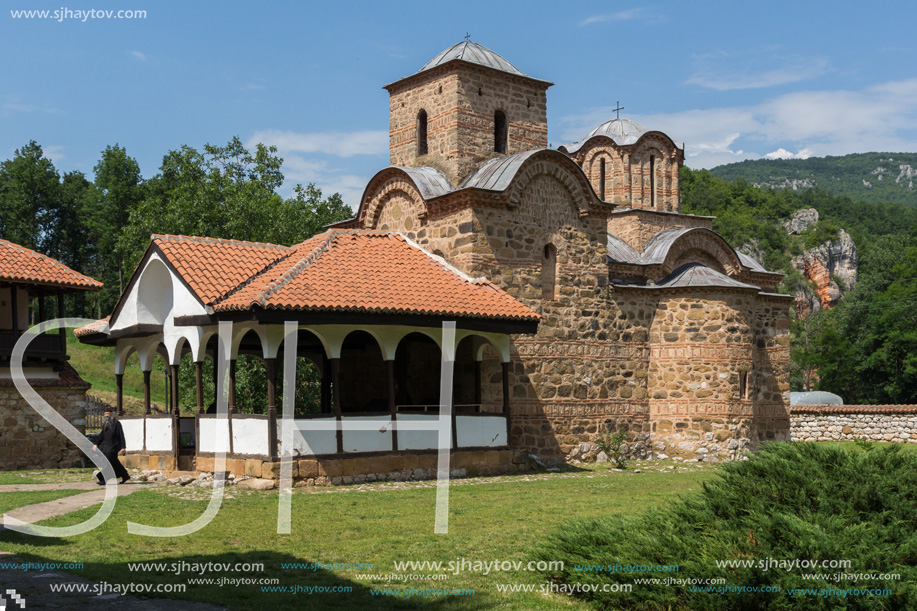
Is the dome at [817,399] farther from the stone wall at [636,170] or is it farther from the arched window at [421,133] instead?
the arched window at [421,133]

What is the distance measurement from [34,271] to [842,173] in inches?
5092

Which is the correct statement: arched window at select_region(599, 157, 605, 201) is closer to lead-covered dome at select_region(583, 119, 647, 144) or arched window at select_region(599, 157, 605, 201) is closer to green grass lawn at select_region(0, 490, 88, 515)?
lead-covered dome at select_region(583, 119, 647, 144)

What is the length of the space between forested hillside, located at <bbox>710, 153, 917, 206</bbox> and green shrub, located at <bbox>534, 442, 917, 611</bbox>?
390ft

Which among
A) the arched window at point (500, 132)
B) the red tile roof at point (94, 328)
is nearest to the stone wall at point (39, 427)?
the red tile roof at point (94, 328)

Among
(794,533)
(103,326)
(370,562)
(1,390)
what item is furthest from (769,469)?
(1,390)

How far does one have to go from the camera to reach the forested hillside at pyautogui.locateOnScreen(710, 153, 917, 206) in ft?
401

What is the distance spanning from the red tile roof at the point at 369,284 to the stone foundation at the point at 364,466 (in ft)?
7.42

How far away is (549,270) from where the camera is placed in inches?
686

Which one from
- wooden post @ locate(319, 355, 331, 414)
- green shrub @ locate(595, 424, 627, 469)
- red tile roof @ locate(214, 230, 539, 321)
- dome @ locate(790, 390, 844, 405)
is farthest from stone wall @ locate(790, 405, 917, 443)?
red tile roof @ locate(214, 230, 539, 321)

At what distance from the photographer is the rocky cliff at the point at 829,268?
6881 centimetres

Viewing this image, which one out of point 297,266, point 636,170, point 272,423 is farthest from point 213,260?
point 636,170

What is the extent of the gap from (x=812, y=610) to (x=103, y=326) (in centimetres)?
1427

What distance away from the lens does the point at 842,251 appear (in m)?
70.8

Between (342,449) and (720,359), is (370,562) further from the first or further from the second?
(720,359)
